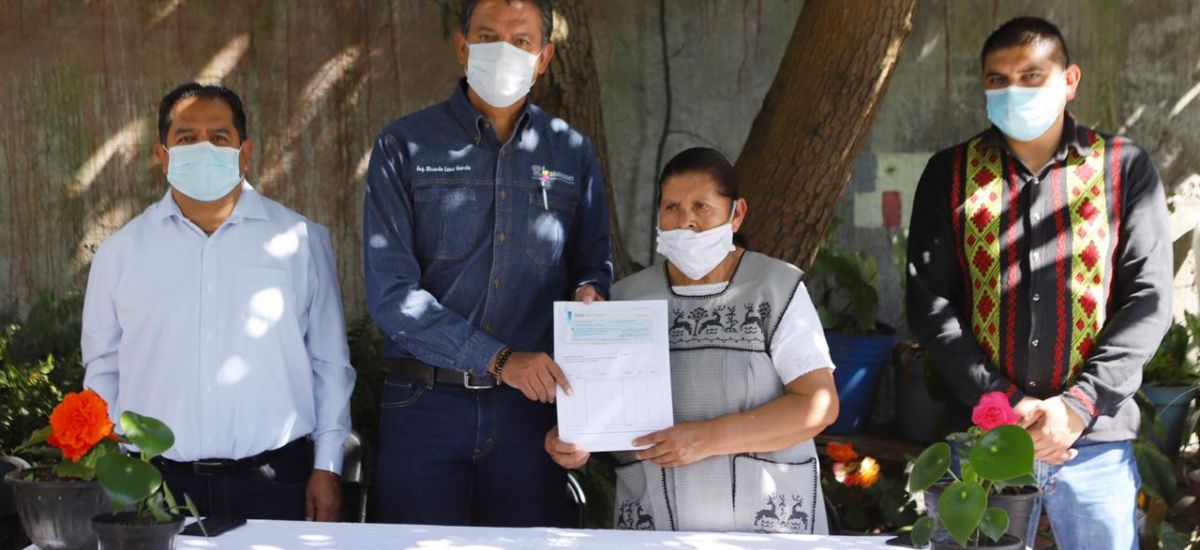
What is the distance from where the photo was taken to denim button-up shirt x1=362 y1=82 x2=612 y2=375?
10.7ft

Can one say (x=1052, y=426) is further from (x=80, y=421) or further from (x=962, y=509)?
(x=80, y=421)

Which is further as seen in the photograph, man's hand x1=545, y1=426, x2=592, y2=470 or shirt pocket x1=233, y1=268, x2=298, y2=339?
shirt pocket x1=233, y1=268, x2=298, y2=339

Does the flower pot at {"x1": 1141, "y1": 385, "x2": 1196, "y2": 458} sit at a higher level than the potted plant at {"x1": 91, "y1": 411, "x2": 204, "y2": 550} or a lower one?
lower

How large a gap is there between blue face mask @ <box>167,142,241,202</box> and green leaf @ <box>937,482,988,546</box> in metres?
2.06

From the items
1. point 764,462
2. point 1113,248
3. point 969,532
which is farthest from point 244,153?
point 1113,248

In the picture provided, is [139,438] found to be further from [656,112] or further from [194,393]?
[656,112]

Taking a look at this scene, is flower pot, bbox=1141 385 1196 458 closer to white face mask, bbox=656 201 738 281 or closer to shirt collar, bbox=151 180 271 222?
white face mask, bbox=656 201 738 281

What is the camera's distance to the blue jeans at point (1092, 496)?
134 inches

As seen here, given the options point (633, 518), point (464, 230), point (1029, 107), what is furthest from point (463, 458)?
point (1029, 107)

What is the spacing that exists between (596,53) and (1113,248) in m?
3.15

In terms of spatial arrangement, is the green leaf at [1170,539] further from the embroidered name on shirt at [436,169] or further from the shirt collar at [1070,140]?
the embroidered name on shirt at [436,169]

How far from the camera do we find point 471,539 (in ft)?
9.16

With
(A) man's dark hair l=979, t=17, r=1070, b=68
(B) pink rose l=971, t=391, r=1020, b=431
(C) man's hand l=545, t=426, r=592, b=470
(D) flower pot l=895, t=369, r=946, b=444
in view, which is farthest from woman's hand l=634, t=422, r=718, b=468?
(D) flower pot l=895, t=369, r=946, b=444

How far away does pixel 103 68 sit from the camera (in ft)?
18.6
